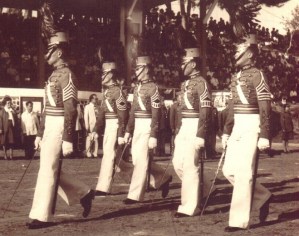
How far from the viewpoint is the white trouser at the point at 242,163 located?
26.6 feet

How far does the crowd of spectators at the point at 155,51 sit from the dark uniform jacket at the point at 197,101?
17569 millimetres

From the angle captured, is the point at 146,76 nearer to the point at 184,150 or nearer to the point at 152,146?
the point at 152,146

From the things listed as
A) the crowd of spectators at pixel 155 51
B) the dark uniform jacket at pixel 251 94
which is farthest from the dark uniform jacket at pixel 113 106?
the crowd of spectators at pixel 155 51

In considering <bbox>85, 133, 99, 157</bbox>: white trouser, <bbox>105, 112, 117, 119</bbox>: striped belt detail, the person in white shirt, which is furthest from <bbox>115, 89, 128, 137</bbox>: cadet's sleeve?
<bbox>85, 133, 99, 157</bbox>: white trouser

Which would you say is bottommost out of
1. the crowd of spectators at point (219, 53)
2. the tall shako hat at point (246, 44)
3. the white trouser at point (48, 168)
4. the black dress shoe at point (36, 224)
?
the black dress shoe at point (36, 224)

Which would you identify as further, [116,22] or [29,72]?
[116,22]

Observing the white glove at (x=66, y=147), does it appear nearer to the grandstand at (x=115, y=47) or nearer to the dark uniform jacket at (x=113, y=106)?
the dark uniform jacket at (x=113, y=106)

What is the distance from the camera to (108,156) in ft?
38.3

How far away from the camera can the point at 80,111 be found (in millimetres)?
22625

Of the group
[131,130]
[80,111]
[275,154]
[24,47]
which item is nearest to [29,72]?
[24,47]

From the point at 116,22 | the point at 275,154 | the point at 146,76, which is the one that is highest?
the point at 116,22

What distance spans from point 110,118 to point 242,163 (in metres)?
4.07

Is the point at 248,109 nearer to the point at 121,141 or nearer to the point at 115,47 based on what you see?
the point at 121,141

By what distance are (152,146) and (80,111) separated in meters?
12.6
